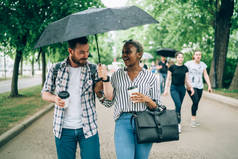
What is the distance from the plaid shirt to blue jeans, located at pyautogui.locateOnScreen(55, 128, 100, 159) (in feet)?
0.18

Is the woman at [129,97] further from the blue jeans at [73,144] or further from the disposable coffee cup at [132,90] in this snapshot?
the blue jeans at [73,144]

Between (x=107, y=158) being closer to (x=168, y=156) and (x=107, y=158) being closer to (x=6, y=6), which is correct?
(x=168, y=156)

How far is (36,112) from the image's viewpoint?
8.10 meters

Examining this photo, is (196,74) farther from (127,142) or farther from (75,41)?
(75,41)

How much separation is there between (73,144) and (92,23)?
1.24 meters

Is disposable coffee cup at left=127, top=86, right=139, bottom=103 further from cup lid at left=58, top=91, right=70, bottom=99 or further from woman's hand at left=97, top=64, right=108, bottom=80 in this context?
cup lid at left=58, top=91, right=70, bottom=99

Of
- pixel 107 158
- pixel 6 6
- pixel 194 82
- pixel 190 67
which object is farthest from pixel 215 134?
pixel 6 6

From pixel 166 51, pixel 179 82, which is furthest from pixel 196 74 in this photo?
pixel 166 51

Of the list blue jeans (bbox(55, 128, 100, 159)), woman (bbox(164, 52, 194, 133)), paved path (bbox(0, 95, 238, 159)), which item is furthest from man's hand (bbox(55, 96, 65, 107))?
woman (bbox(164, 52, 194, 133))

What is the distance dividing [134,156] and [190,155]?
6.88ft

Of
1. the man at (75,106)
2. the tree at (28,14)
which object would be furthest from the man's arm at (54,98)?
the tree at (28,14)

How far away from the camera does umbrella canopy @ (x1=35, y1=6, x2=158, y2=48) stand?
88.7 inches

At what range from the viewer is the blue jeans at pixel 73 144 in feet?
7.95

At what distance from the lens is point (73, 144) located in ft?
8.15
